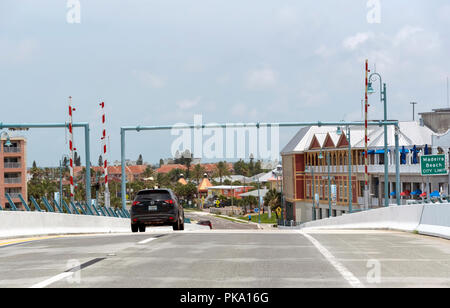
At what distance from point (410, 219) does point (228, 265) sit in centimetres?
1407

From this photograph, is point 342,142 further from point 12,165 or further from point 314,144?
point 12,165

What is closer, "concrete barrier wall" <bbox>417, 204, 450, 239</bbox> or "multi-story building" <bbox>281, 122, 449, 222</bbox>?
"concrete barrier wall" <bbox>417, 204, 450, 239</bbox>

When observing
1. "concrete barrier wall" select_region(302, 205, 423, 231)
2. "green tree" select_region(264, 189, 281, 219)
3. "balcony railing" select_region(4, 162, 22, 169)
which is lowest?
"green tree" select_region(264, 189, 281, 219)

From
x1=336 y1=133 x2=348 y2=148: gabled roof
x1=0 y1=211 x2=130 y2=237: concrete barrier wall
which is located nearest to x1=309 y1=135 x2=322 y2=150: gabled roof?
x1=336 y1=133 x2=348 y2=148: gabled roof

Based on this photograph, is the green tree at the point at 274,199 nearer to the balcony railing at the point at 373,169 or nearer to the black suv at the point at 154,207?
the balcony railing at the point at 373,169

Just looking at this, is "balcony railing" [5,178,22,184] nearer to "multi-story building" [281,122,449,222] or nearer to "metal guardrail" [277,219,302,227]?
"metal guardrail" [277,219,302,227]

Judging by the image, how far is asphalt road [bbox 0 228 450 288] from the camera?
384 inches

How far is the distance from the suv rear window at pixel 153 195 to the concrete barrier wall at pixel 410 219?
8546 mm

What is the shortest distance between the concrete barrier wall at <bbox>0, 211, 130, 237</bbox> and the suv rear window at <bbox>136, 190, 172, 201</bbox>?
2.73 meters

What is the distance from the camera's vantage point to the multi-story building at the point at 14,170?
10169cm

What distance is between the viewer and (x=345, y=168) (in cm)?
9138

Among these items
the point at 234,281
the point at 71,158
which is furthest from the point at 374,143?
the point at 234,281

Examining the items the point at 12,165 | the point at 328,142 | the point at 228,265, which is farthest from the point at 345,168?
the point at 228,265

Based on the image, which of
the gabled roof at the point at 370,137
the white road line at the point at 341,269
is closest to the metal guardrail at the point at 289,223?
the gabled roof at the point at 370,137
